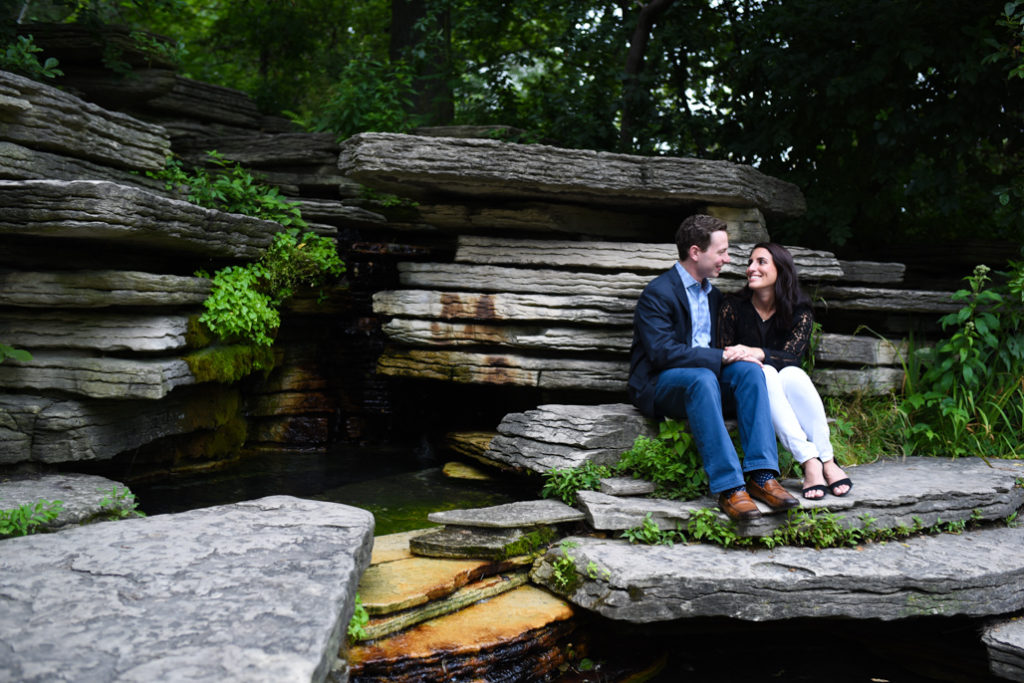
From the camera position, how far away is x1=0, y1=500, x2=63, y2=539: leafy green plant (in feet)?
12.7

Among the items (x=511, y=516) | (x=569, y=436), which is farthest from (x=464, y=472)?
(x=511, y=516)

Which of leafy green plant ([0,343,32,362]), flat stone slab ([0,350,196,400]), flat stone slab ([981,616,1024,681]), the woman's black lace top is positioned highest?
the woman's black lace top

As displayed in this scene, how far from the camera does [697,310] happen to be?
17.5 feet

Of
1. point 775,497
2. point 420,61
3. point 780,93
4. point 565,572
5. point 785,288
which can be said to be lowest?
point 565,572

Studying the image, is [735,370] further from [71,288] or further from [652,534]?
[71,288]

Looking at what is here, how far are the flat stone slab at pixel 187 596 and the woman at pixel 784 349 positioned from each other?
8.73ft

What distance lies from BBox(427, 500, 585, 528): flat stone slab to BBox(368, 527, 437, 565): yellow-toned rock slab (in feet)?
0.60

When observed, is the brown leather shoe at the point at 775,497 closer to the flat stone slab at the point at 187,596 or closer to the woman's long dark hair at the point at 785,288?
the woman's long dark hair at the point at 785,288

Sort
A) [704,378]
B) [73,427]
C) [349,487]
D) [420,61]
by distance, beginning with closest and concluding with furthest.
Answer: [704,378]
[73,427]
[349,487]
[420,61]

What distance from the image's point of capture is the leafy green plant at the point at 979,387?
235 inches

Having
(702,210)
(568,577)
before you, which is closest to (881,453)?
(702,210)

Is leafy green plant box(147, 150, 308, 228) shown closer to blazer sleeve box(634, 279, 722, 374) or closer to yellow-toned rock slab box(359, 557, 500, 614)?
blazer sleeve box(634, 279, 722, 374)

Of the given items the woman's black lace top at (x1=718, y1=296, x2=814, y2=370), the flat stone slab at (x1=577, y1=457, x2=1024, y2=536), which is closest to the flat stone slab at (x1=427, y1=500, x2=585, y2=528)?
the flat stone slab at (x1=577, y1=457, x2=1024, y2=536)

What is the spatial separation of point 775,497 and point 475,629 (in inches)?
75.0
